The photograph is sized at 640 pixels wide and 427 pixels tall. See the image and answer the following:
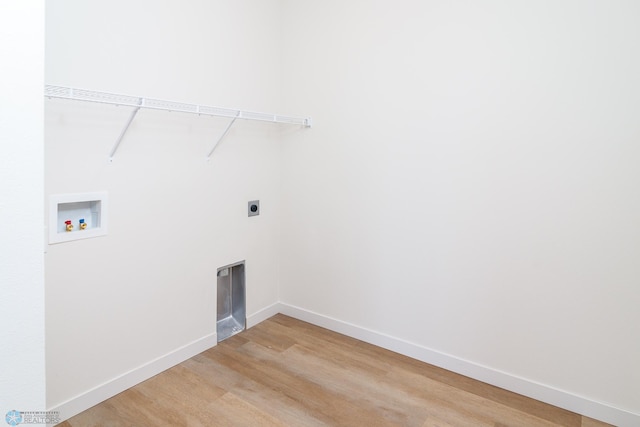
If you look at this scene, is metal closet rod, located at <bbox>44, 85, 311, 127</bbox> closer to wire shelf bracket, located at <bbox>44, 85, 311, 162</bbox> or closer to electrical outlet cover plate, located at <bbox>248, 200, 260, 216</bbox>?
wire shelf bracket, located at <bbox>44, 85, 311, 162</bbox>

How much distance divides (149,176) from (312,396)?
58.9 inches

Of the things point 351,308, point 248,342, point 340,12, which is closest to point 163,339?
point 248,342

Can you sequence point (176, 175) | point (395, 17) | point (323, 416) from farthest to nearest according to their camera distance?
point (395, 17) → point (176, 175) → point (323, 416)

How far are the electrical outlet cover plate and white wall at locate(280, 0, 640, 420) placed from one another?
325 mm

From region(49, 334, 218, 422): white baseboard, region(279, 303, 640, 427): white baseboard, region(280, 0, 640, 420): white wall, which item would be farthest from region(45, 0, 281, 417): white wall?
region(279, 303, 640, 427): white baseboard

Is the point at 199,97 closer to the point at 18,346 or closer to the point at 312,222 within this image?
the point at 312,222

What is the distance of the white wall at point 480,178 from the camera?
67.9 inches

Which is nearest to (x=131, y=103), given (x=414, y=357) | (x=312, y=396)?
(x=312, y=396)

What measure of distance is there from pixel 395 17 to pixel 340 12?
43 cm

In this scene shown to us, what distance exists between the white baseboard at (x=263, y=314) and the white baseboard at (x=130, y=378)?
1.07ft

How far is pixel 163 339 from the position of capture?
2.13m

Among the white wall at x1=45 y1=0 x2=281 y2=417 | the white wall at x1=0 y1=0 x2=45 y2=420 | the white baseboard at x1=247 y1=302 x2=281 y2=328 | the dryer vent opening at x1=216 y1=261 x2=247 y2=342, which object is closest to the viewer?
the white wall at x1=0 y1=0 x2=45 y2=420

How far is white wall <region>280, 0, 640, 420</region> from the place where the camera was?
1726mm

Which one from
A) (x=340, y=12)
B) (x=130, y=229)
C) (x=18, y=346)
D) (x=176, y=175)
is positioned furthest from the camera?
(x=340, y=12)
